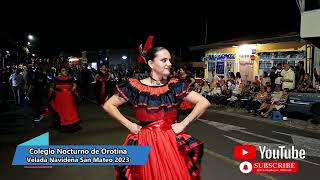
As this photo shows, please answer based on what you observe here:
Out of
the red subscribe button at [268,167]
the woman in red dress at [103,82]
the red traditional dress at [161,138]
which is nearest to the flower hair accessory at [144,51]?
the red traditional dress at [161,138]

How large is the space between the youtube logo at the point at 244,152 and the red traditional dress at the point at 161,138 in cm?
517

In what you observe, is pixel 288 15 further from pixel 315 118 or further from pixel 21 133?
pixel 21 133

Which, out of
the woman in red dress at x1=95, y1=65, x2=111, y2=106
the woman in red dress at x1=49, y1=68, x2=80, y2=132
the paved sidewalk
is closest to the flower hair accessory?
the woman in red dress at x1=49, y1=68, x2=80, y2=132

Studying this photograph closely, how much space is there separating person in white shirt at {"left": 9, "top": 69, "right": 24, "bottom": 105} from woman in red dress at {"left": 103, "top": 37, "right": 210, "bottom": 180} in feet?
64.9

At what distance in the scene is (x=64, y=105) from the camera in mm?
13273

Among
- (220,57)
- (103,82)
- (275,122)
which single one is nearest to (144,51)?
(275,122)

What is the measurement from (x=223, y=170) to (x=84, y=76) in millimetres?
24706

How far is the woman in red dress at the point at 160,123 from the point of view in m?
3.97

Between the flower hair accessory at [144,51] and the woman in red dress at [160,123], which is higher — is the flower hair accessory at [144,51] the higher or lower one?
the higher one

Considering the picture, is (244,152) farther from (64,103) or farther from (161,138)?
(161,138)

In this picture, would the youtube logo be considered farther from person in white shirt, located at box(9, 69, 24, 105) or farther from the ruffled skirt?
person in white shirt, located at box(9, 69, 24, 105)

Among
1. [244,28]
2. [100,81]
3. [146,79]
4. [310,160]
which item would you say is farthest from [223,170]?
[244,28]

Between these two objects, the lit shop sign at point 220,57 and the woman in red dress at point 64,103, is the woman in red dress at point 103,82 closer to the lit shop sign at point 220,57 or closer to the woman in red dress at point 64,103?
the woman in red dress at point 64,103

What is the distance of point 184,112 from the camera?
1742 centimetres
